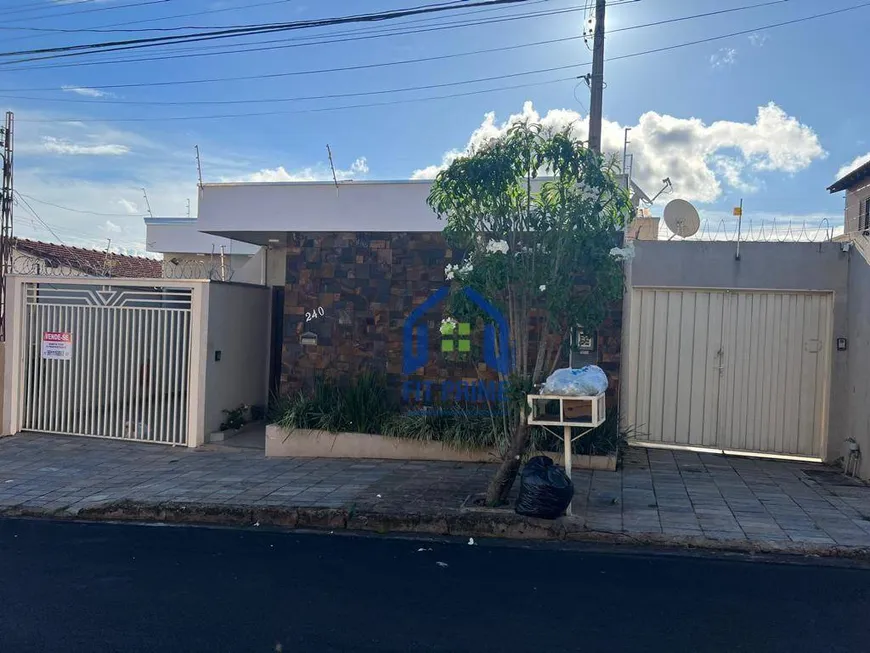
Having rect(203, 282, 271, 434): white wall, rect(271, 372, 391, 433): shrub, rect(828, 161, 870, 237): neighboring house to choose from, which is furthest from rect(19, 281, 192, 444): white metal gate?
rect(828, 161, 870, 237): neighboring house

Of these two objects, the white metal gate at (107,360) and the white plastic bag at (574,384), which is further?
the white metal gate at (107,360)

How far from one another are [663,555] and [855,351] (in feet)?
14.2

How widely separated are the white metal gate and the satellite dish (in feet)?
22.1

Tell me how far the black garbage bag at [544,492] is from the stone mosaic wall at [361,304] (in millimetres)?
3009

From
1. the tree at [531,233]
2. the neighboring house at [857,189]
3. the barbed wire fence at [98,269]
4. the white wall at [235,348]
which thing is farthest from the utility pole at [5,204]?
the neighboring house at [857,189]

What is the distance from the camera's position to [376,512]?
6805mm

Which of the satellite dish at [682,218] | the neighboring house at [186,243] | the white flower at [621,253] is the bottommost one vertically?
the white flower at [621,253]

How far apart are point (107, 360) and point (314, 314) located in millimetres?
3304

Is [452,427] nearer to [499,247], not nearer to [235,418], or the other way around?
[499,247]

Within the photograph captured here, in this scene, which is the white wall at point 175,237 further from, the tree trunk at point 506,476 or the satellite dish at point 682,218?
the tree trunk at point 506,476

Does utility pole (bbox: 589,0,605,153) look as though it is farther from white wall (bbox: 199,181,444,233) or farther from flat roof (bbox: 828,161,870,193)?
flat roof (bbox: 828,161,870,193)

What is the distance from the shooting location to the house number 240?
10.1 meters

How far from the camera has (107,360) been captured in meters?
10.7

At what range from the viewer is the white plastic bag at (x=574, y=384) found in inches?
252
